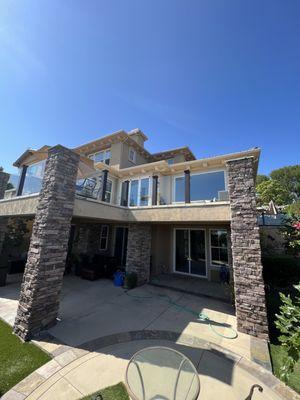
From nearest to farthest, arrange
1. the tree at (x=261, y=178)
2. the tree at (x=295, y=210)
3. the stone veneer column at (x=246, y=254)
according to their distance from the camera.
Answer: the stone veneer column at (x=246, y=254) < the tree at (x=295, y=210) < the tree at (x=261, y=178)

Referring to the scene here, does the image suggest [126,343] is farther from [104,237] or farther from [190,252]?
[104,237]

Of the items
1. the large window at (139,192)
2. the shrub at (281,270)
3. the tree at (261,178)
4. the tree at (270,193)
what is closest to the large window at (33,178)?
the large window at (139,192)

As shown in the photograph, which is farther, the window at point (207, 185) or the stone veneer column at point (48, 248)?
the window at point (207, 185)

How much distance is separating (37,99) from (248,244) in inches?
470

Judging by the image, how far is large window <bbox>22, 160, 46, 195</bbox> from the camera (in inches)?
329

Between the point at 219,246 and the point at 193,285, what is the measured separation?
2802 millimetres

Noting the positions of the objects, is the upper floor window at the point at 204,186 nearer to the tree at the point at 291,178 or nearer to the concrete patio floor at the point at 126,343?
the concrete patio floor at the point at 126,343

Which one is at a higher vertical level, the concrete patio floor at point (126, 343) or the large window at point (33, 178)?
the large window at point (33, 178)

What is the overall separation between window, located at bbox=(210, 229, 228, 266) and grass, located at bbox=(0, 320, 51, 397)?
9.01m

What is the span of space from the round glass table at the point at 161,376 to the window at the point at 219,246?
28.7ft

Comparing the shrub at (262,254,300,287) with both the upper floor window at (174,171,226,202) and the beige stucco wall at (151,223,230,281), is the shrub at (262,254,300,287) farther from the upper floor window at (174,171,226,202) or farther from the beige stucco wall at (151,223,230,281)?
the upper floor window at (174,171,226,202)

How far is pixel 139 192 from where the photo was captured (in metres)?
13.5

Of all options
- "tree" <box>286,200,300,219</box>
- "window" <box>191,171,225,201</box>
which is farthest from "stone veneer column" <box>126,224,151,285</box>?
"tree" <box>286,200,300,219</box>

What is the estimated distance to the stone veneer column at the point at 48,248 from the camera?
16.4ft
